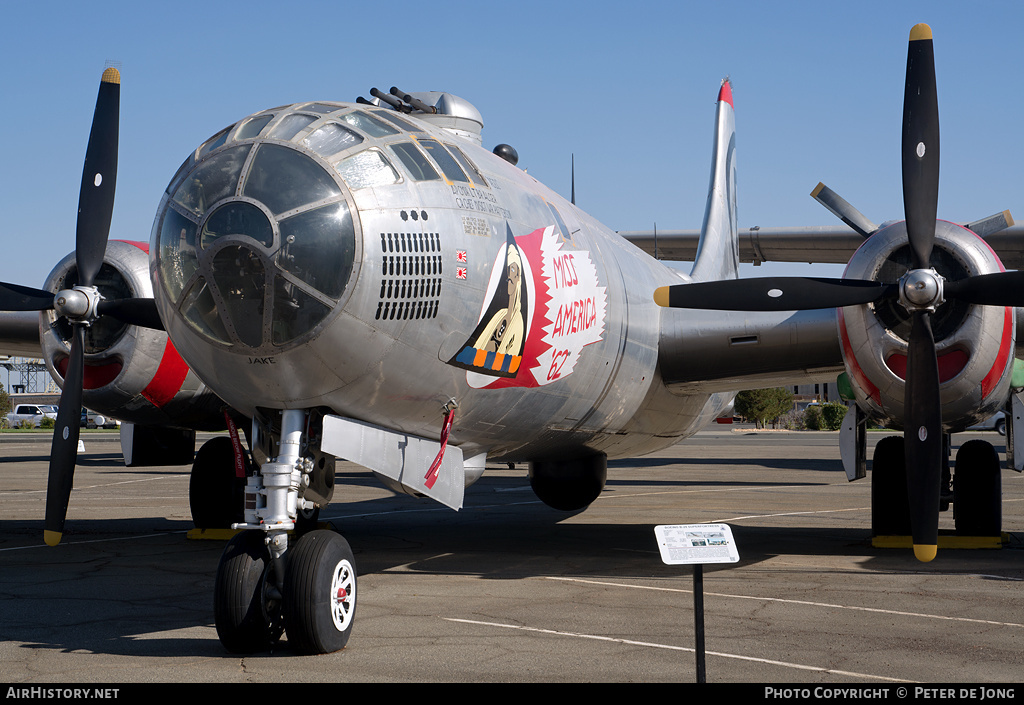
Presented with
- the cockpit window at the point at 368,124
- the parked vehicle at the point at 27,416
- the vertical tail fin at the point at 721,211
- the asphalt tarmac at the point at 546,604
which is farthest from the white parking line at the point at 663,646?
the parked vehicle at the point at 27,416

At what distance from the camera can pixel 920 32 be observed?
10.0 metres

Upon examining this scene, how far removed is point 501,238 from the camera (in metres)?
7.79

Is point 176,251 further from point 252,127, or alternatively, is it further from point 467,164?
point 467,164

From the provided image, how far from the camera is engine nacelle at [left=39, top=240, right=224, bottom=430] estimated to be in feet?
36.4

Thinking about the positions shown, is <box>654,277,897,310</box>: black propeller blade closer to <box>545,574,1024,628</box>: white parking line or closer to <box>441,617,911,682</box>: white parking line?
<box>545,574,1024,628</box>: white parking line

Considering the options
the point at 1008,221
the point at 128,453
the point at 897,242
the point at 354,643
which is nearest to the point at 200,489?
the point at 128,453

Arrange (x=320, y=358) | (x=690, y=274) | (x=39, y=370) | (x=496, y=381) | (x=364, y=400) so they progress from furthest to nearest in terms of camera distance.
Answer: (x=39, y=370) → (x=690, y=274) → (x=496, y=381) → (x=364, y=400) → (x=320, y=358)

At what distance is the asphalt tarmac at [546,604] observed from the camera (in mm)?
6094

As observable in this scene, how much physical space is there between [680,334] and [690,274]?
3.87 m

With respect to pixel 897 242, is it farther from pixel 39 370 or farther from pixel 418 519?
pixel 39 370

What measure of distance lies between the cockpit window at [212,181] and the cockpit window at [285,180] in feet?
0.38

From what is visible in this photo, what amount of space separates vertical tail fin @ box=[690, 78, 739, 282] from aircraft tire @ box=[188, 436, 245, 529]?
7330mm

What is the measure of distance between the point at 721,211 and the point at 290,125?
1172 cm

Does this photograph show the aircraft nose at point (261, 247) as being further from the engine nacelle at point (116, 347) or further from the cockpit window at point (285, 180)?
the engine nacelle at point (116, 347)
